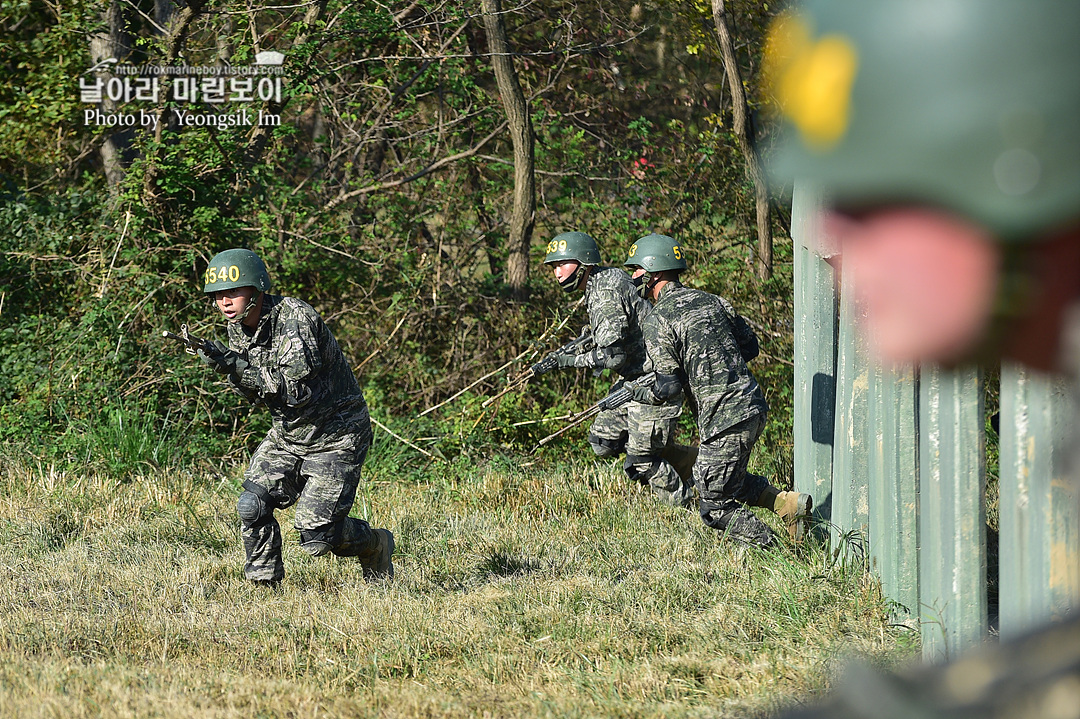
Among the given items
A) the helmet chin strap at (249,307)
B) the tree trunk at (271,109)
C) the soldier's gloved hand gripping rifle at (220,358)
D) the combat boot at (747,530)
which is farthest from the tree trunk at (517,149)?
the soldier's gloved hand gripping rifle at (220,358)

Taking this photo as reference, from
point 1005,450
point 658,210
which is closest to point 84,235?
point 658,210

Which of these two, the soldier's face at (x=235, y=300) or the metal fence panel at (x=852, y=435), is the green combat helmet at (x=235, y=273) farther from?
the metal fence panel at (x=852, y=435)

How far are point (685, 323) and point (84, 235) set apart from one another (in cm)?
605

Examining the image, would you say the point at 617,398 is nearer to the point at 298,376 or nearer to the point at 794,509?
the point at 794,509

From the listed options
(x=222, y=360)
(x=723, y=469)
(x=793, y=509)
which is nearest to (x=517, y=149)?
(x=723, y=469)

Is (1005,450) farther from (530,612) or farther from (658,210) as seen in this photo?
(658,210)

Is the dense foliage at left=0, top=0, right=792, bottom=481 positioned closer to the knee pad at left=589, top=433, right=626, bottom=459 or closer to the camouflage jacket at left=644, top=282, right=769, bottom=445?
the knee pad at left=589, top=433, right=626, bottom=459

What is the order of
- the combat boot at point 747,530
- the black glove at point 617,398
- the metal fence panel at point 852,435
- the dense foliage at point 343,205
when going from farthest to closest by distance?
the dense foliage at point 343,205 → the black glove at point 617,398 → the combat boot at point 747,530 → the metal fence panel at point 852,435

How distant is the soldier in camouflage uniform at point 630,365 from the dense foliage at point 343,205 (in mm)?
1730

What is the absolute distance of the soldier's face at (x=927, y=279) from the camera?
943 millimetres

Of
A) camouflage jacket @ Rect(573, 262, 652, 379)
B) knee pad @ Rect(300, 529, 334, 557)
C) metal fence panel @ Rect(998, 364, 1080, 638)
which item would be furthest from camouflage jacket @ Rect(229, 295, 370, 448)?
metal fence panel @ Rect(998, 364, 1080, 638)

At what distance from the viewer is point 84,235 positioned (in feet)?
34.1

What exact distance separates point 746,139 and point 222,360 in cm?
629

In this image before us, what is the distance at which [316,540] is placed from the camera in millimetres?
6004
